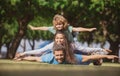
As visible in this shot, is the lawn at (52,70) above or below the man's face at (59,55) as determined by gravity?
above

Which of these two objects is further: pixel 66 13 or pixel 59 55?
pixel 66 13

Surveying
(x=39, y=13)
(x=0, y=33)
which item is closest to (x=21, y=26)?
(x=39, y=13)

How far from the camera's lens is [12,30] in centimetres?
2606

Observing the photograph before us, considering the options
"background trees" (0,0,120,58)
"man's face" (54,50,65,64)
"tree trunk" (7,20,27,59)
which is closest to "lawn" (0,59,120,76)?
"man's face" (54,50,65,64)

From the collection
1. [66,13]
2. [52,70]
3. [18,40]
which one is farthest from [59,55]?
[18,40]

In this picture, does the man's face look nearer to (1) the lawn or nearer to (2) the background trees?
(1) the lawn

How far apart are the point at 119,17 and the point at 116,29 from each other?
1634 millimetres

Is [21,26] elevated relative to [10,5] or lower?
lower

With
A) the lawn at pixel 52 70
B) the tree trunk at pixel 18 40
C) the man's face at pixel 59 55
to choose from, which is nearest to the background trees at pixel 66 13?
the tree trunk at pixel 18 40

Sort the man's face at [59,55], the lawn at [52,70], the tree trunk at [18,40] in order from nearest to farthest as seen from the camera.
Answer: the lawn at [52,70]
the man's face at [59,55]
the tree trunk at [18,40]

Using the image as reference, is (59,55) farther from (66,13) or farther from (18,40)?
(18,40)

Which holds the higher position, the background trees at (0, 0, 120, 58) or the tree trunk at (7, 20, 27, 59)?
the background trees at (0, 0, 120, 58)

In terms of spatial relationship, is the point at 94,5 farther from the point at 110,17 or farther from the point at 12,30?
the point at 12,30

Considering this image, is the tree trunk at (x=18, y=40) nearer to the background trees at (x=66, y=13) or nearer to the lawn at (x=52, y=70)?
the background trees at (x=66, y=13)
